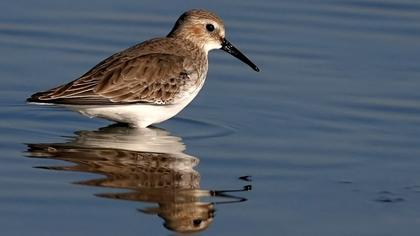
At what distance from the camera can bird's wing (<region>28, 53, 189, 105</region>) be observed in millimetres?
12555

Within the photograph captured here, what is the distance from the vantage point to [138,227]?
926 cm

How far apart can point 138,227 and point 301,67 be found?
5531 mm

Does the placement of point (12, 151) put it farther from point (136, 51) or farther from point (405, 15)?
point (405, 15)

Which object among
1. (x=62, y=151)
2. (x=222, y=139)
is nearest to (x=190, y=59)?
(x=222, y=139)

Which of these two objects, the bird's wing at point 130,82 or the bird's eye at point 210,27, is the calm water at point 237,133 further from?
the bird's eye at point 210,27

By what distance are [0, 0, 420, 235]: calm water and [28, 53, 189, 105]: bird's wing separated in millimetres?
344

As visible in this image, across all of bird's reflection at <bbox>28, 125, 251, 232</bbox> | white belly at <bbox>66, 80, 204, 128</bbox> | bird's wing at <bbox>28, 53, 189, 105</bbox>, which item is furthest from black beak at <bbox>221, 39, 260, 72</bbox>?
bird's reflection at <bbox>28, 125, 251, 232</bbox>

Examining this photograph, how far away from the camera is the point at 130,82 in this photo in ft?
42.3

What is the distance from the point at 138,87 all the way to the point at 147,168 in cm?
193

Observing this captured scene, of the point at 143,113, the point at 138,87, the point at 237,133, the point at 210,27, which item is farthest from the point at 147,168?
the point at 210,27

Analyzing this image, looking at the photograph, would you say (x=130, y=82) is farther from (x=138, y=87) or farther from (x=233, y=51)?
(x=233, y=51)

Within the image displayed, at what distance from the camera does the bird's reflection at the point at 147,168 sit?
9.85 m

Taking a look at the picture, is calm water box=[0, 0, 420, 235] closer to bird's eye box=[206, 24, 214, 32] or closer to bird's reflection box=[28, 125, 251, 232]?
bird's reflection box=[28, 125, 251, 232]

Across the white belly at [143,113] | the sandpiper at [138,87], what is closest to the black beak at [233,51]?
the sandpiper at [138,87]
